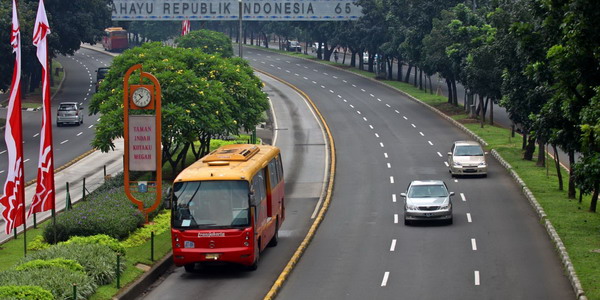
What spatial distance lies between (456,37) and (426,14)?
1288 cm

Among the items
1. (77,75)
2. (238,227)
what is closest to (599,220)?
(238,227)

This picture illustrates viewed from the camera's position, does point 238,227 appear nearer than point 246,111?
Yes

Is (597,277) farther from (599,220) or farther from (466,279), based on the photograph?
(599,220)

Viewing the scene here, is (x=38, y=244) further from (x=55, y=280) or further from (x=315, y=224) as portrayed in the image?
(x=315, y=224)

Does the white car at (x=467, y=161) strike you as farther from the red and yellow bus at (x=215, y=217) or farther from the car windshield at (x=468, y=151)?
the red and yellow bus at (x=215, y=217)

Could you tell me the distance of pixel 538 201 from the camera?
4644cm

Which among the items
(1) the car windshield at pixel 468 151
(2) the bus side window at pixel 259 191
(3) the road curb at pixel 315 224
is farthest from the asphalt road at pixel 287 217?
(1) the car windshield at pixel 468 151

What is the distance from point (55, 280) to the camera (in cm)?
2539

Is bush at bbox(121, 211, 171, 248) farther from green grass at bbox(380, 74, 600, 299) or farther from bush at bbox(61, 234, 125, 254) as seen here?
green grass at bbox(380, 74, 600, 299)

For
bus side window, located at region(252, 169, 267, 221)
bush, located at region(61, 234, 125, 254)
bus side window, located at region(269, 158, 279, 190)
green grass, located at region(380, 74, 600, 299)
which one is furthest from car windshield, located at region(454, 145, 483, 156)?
bush, located at region(61, 234, 125, 254)

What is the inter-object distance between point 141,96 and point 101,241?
6.67 meters

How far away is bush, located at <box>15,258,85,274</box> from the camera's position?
88.6ft

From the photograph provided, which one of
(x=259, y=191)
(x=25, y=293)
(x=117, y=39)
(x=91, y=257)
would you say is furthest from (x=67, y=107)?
(x=117, y=39)

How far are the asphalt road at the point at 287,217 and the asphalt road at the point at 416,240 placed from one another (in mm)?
1022
